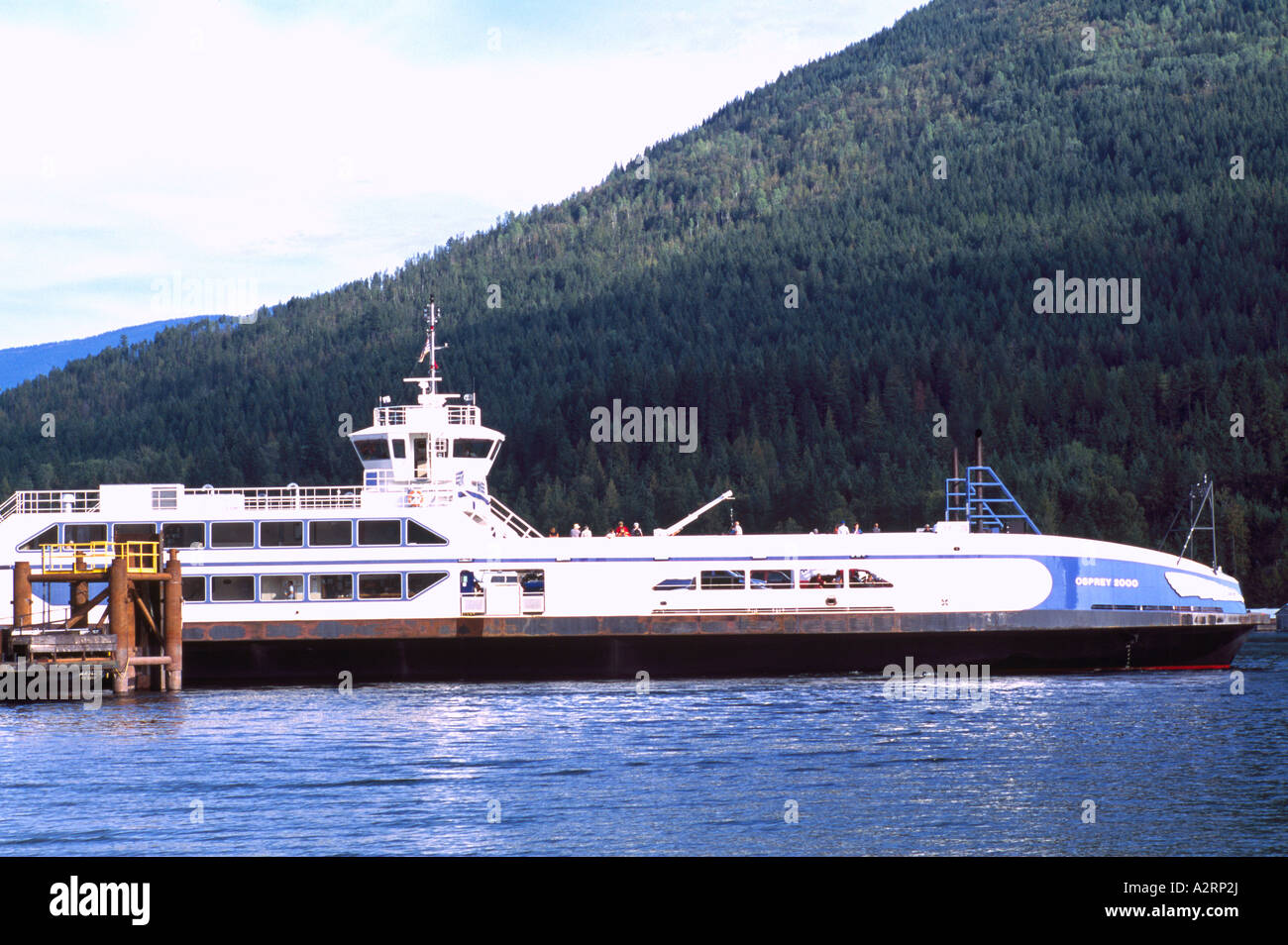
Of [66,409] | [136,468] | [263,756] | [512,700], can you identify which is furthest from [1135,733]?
[66,409]

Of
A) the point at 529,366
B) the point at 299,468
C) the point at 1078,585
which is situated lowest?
the point at 1078,585

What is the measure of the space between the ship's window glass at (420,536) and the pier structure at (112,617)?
20.3ft

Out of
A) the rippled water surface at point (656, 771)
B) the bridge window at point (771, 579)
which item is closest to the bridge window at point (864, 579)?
the bridge window at point (771, 579)

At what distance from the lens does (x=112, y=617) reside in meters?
41.3

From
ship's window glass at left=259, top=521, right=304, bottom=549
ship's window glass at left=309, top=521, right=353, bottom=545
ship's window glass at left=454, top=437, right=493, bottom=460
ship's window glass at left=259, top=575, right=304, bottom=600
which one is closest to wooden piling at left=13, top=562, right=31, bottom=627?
ship's window glass at left=259, top=575, right=304, bottom=600

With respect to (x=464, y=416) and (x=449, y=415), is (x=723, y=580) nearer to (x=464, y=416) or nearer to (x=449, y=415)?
(x=464, y=416)

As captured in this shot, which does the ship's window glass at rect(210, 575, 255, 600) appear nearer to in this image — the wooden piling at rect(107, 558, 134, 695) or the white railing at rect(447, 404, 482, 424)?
the wooden piling at rect(107, 558, 134, 695)

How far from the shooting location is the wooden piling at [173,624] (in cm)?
4203

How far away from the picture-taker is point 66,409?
192250 mm

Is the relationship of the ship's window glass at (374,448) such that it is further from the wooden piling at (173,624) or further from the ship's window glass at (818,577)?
the ship's window glass at (818,577)

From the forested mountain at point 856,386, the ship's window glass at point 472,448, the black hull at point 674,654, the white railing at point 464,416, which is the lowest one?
the black hull at point 674,654
